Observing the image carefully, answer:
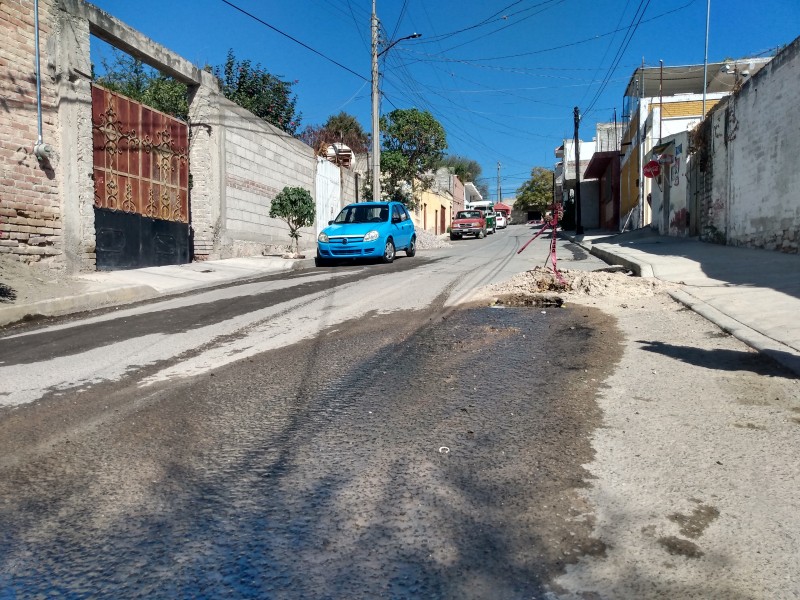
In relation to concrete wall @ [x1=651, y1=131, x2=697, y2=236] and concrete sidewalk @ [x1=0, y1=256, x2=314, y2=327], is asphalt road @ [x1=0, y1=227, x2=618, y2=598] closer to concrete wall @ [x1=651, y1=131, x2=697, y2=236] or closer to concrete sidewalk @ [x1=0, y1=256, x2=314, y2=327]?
concrete sidewalk @ [x1=0, y1=256, x2=314, y2=327]

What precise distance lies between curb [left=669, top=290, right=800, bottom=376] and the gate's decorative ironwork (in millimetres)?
10766

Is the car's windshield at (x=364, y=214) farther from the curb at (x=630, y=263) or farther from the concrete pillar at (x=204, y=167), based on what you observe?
the curb at (x=630, y=263)

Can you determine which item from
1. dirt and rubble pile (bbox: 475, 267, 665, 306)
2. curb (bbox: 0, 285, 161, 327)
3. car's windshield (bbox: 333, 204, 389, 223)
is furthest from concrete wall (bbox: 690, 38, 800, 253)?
curb (bbox: 0, 285, 161, 327)

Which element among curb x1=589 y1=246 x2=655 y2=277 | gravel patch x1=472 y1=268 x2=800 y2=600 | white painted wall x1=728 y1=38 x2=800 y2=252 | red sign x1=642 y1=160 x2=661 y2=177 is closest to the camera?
gravel patch x1=472 y1=268 x2=800 y2=600

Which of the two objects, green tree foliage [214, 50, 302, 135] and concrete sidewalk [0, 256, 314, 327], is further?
green tree foliage [214, 50, 302, 135]

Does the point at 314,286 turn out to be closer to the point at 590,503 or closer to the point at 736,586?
the point at 590,503

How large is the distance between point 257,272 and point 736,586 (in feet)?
44.9

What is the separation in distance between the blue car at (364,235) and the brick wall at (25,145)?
251 inches

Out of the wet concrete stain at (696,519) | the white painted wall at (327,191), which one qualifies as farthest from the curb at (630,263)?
the white painted wall at (327,191)

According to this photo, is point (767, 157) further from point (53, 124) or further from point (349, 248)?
point (53, 124)

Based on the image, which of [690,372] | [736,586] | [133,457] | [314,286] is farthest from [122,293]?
[736,586]

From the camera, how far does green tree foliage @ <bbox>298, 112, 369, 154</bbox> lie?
130 feet

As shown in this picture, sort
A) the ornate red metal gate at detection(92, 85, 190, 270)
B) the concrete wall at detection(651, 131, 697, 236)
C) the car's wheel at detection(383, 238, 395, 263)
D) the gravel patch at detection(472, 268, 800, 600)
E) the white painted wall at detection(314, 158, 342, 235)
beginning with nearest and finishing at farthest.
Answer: the gravel patch at detection(472, 268, 800, 600) < the ornate red metal gate at detection(92, 85, 190, 270) < the car's wheel at detection(383, 238, 395, 263) < the concrete wall at detection(651, 131, 697, 236) < the white painted wall at detection(314, 158, 342, 235)

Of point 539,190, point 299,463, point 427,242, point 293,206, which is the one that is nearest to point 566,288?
point 299,463
